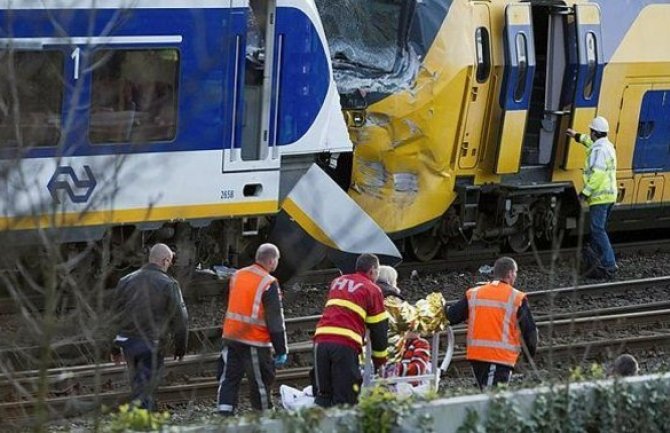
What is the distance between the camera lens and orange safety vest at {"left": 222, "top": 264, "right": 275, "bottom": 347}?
1083cm

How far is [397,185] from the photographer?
1738cm

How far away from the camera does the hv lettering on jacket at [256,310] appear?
35.5 feet

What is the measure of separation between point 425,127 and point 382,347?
702 centimetres

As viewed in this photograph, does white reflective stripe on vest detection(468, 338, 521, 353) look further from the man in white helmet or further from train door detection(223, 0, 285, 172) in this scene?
the man in white helmet

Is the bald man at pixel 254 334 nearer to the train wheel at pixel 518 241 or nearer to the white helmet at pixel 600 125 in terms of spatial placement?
the white helmet at pixel 600 125

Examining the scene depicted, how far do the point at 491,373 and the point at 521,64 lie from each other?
7.29m

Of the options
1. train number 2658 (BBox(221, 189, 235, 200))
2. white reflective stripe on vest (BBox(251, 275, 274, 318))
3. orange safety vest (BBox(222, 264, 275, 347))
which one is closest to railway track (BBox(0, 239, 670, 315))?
train number 2658 (BBox(221, 189, 235, 200))

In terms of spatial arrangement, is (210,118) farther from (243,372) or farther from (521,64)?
(521,64)

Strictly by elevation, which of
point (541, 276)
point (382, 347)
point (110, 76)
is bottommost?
point (541, 276)

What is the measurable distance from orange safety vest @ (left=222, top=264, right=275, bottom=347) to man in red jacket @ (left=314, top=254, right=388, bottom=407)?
49cm

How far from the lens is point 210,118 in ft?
46.4

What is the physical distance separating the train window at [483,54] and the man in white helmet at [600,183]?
4.28 ft

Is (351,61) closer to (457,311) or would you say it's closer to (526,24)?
(526,24)

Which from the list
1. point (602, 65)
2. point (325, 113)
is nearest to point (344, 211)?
point (325, 113)
